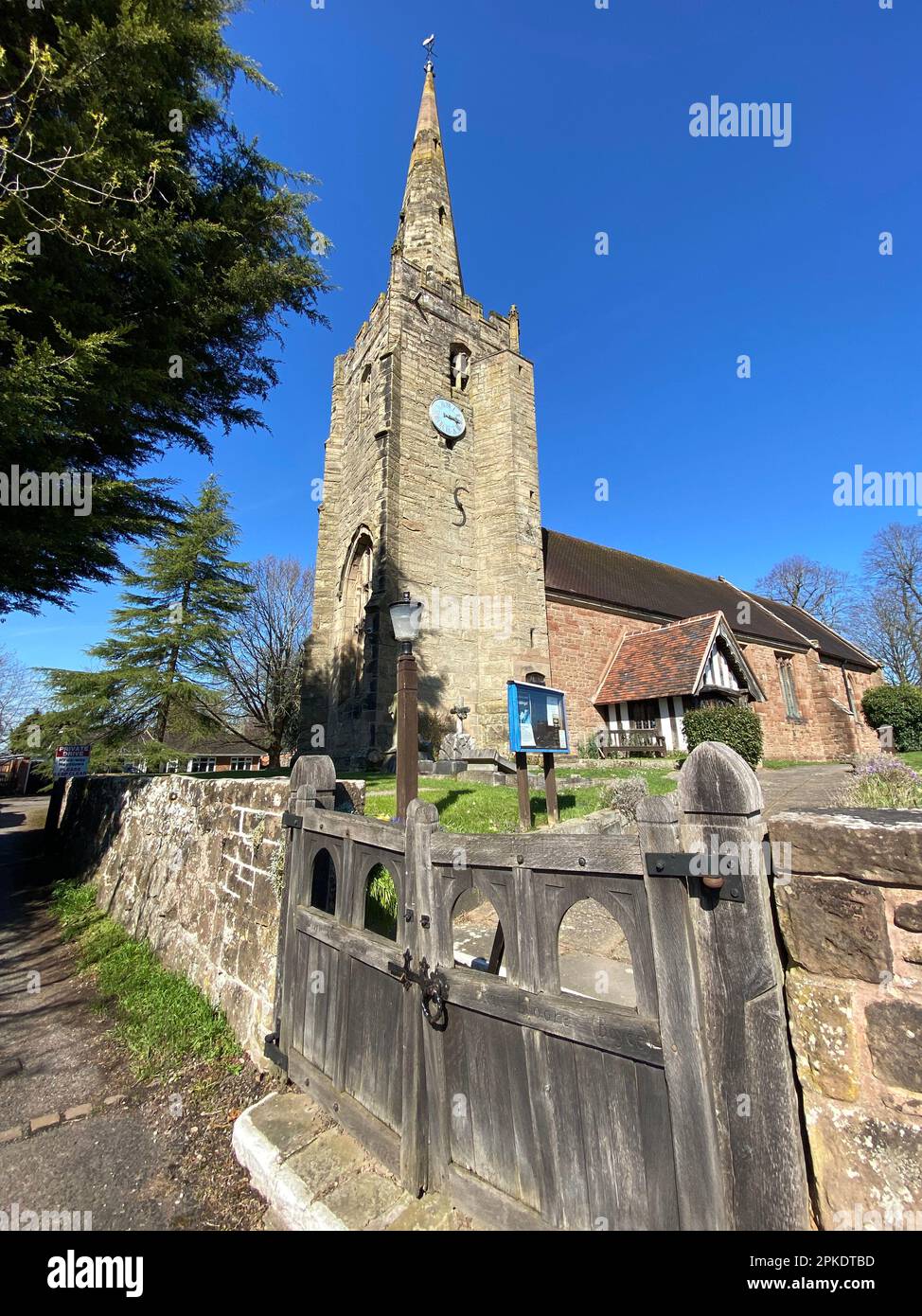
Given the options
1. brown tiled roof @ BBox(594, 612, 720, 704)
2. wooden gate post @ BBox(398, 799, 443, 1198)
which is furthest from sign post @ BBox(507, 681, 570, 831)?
brown tiled roof @ BBox(594, 612, 720, 704)

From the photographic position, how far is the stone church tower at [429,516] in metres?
14.9

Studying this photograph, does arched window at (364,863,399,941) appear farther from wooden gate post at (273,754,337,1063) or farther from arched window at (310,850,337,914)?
wooden gate post at (273,754,337,1063)

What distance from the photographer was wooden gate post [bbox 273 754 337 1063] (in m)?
3.52

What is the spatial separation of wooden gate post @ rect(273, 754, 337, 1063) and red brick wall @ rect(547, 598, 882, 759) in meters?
14.7

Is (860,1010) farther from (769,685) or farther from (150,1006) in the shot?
(769,685)

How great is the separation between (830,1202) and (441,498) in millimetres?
16502

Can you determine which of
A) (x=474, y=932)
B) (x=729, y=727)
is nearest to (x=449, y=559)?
(x=729, y=727)

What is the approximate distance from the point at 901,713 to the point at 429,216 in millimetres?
32007

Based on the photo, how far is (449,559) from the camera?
1630 centimetres

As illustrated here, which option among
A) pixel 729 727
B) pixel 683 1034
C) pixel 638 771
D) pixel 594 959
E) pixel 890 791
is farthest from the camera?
pixel 729 727
